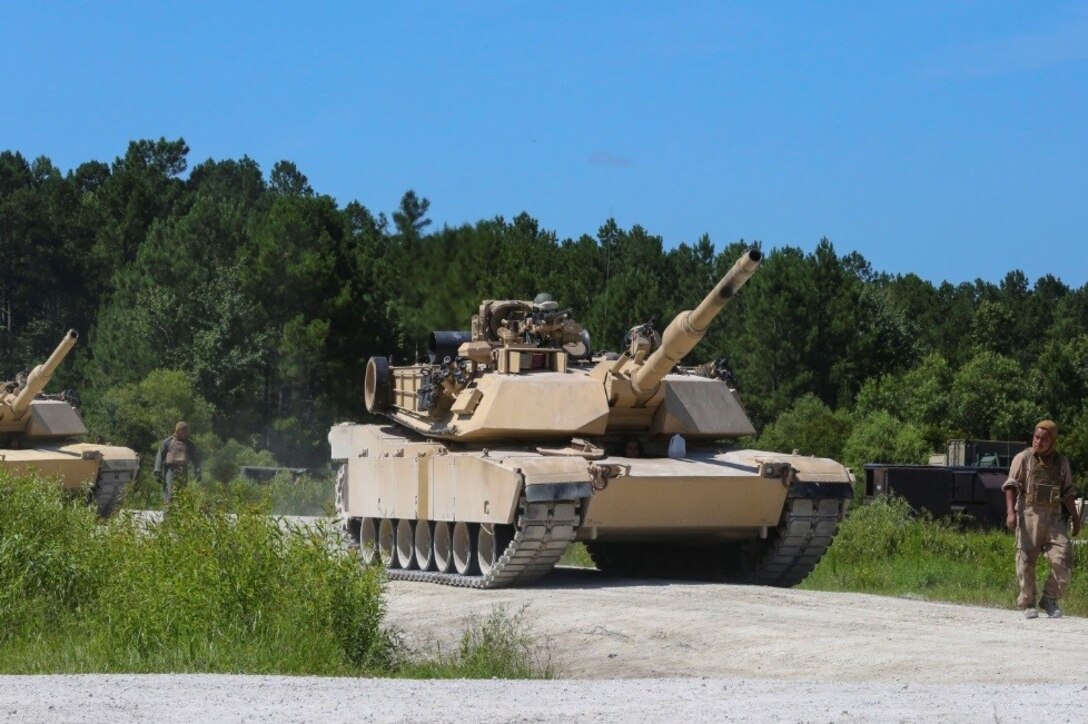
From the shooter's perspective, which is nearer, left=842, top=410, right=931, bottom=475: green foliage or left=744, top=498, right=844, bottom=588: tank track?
left=744, top=498, right=844, bottom=588: tank track

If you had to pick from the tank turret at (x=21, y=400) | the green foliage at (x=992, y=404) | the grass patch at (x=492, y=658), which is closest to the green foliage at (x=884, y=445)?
the green foliage at (x=992, y=404)

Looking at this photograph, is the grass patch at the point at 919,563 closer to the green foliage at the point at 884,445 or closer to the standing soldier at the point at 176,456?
the standing soldier at the point at 176,456

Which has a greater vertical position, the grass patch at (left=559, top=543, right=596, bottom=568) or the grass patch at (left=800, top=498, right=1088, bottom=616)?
the grass patch at (left=800, top=498, right=1088, bottom=616)

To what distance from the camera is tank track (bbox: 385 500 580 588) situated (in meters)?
16.1

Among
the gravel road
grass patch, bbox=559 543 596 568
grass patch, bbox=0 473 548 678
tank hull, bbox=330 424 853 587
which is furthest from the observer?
grass patch, bbox=559 543 596 568

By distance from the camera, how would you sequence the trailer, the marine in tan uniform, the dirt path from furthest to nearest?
the trailer, the marine in tan uniform, the dirt path

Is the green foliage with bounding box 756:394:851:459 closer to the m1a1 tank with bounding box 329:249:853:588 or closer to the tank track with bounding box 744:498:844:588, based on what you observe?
the m1a1 tank with bounding box 329:249:853:588

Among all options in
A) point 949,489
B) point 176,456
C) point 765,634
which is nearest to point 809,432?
point 949,489

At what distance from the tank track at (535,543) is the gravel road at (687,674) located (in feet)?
0.77

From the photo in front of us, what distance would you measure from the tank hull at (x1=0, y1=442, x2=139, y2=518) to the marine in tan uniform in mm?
14961

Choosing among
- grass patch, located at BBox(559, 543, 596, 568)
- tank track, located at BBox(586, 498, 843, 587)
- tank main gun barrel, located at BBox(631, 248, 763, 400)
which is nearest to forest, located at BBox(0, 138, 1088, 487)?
grass patch, located at BBox(559, 543, 596, 568)

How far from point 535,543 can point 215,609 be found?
14.0 feet

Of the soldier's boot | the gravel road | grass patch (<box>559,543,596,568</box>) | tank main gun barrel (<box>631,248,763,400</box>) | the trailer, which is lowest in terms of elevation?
grass patch (<box>559,543,596,568</box>)

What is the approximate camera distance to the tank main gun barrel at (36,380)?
25.8 m
